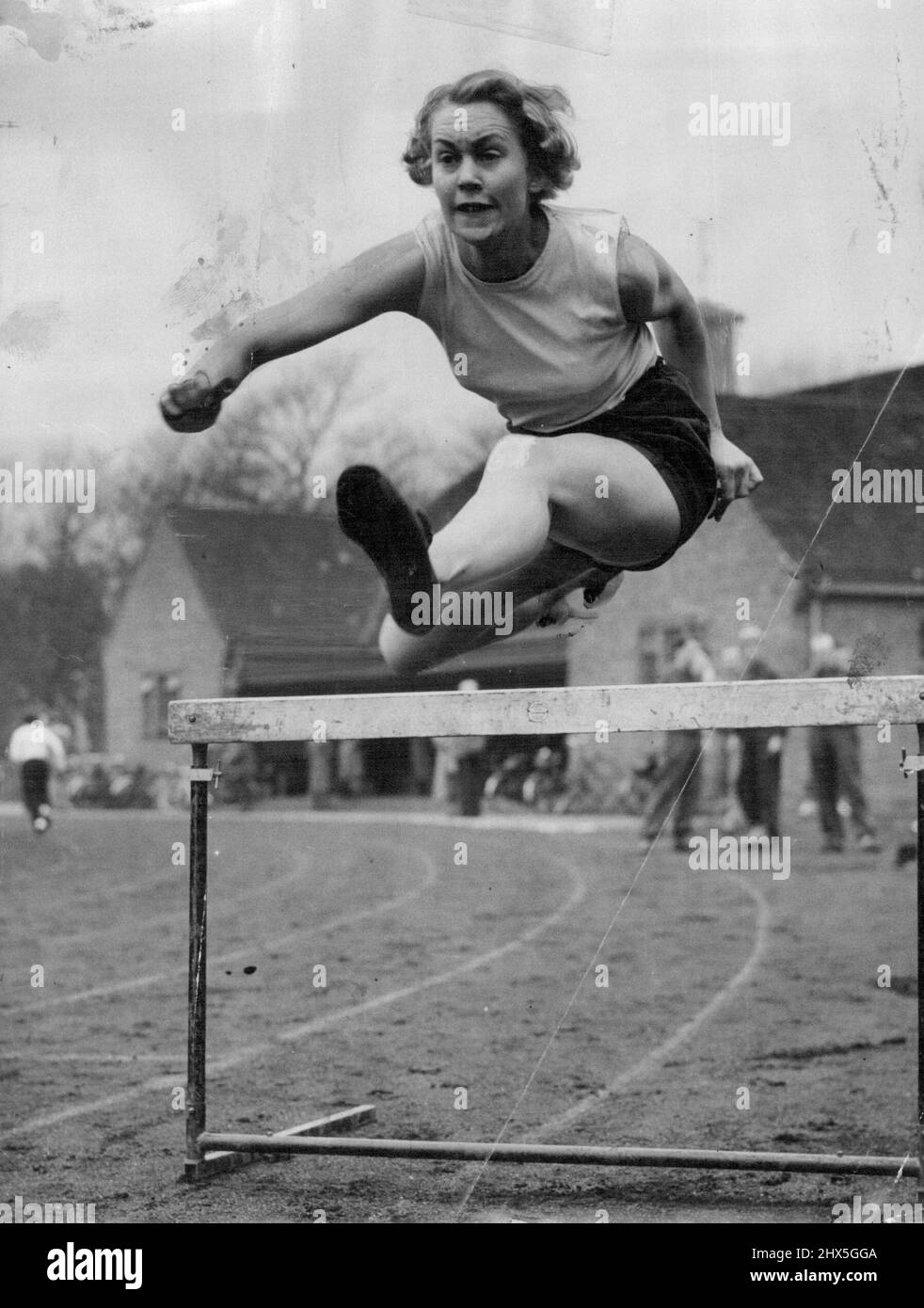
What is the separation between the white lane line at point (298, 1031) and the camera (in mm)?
4648

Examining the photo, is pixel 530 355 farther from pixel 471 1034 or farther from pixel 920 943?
pixel 471 1034

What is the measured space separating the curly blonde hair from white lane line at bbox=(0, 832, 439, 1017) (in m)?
3.89

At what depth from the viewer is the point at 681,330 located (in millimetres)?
4250

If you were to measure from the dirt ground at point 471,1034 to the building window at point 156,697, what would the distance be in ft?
2.91

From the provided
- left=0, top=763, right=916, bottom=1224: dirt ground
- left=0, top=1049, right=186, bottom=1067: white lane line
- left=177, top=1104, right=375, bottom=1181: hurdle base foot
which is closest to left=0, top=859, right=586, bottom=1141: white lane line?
left=0, top=763, right=916, bottom=1224: dirt ground

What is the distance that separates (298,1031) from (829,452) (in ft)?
10.2

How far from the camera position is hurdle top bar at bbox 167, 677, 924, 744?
3459mm

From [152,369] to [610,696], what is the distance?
1.58 m

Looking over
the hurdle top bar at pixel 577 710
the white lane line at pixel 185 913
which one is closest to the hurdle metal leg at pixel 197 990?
the hurdle top bar at pixel 577 710

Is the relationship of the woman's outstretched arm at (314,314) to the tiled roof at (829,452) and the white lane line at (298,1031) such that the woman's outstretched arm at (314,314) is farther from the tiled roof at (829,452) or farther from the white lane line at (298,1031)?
the white lane line at (298,1031)

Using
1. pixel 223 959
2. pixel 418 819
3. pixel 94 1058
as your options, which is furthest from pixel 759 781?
pixel 94 1058

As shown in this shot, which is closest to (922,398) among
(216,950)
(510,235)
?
(510,235)
